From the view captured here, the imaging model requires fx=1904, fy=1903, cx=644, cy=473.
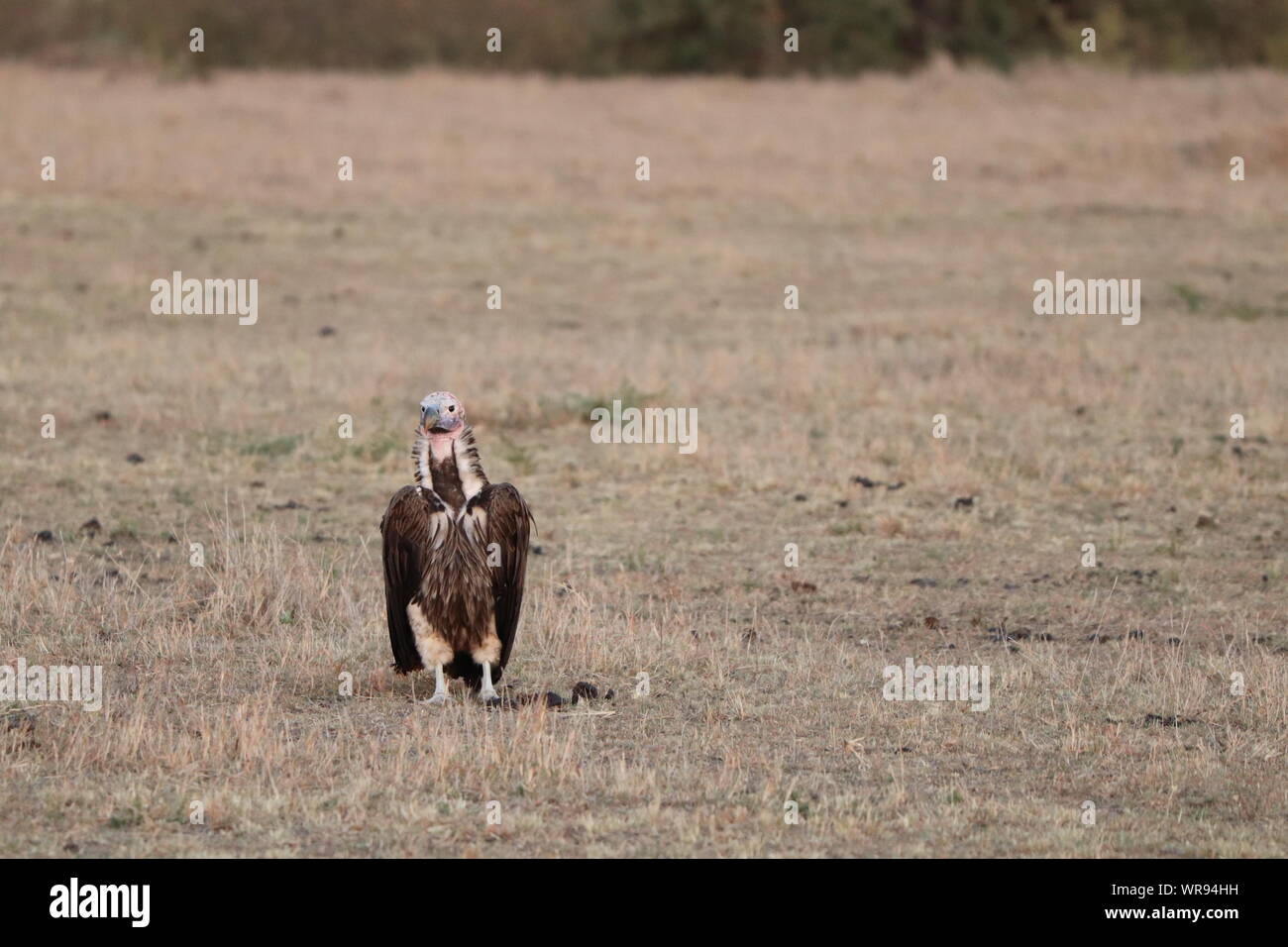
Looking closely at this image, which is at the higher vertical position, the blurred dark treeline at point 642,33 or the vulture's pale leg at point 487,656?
the blurred dark treeline at point 642,33

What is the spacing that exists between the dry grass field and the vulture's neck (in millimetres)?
795

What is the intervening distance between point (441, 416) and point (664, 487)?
481cm

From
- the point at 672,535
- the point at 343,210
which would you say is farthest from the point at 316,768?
the point at 343,210

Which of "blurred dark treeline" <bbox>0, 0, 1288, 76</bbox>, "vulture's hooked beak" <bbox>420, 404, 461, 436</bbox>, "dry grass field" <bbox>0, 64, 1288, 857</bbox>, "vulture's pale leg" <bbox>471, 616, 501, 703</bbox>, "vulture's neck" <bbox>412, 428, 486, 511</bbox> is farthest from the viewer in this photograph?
"blurred dark treeline" <bbox>0, 0, 1288, 76</bbox>

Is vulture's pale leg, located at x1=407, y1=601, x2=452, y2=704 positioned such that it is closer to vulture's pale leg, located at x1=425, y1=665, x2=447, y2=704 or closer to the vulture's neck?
vulture's pale leg, located at x1=425, y1=665, x2=447, y2=704

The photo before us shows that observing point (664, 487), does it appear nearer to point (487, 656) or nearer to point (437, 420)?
point (487, 656)

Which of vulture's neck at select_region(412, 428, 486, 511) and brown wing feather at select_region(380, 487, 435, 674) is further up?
vulture's neck at select_region(412, 428, 486, 511)

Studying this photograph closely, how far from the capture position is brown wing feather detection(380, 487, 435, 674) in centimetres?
690

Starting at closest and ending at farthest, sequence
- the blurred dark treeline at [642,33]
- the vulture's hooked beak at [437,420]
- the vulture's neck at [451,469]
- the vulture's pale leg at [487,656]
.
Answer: the vulture's hooked beak at [437,420] → the vulture's neck at [451,469] → the vulture's pale leg at [487,656] → the blurred dark treeline at [642,33]

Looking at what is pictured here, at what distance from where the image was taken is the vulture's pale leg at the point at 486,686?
705 centimetres

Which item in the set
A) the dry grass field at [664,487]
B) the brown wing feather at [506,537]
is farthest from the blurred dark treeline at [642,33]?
the brown wing feather at [506,537]

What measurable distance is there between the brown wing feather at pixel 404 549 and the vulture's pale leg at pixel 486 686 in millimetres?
279

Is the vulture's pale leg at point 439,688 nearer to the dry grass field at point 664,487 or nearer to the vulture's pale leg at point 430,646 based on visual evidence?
the vulture's pale leg at point 430,646

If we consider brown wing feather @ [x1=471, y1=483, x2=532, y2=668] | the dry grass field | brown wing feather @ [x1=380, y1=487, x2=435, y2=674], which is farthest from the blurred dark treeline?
brown wing feather @ [x1=471, y1=483, x2=532, y2=668]
